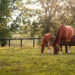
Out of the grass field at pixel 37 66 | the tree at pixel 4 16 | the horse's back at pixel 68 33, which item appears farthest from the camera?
the tree at pixel 4 16

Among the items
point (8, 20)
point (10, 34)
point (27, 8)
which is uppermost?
point (27, 8)

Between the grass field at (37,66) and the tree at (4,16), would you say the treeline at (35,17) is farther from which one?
the grass field at (37,66)

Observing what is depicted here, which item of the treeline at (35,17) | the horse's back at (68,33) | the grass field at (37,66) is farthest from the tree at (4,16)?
the grass field at (37,66)

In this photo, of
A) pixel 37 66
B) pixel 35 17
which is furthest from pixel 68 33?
pixel 35 17

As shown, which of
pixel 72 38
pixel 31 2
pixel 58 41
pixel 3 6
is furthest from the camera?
pixel 31 2

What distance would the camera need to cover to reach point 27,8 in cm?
3400

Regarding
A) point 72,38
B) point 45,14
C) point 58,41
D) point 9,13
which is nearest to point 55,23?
point 45,14

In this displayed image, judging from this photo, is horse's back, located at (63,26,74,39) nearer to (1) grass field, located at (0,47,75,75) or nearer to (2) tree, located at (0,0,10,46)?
(1) grass field, located at (0,47,75,75)

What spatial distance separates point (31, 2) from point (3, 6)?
489 centimetres

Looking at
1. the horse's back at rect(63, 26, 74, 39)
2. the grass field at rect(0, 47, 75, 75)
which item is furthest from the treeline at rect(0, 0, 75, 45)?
the grass field at rect(0, 47, 75, 75)

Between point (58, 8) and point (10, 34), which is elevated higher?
point (58, 8)

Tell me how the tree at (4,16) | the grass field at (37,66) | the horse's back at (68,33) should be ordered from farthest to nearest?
the tree at (4,16) < the horse's back at (68,33) < the grass field at (37,66)

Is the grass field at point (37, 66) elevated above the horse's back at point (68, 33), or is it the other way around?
the horse's back at point (68, 33)

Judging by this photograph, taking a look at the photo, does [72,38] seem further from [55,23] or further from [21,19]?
[21,19]
